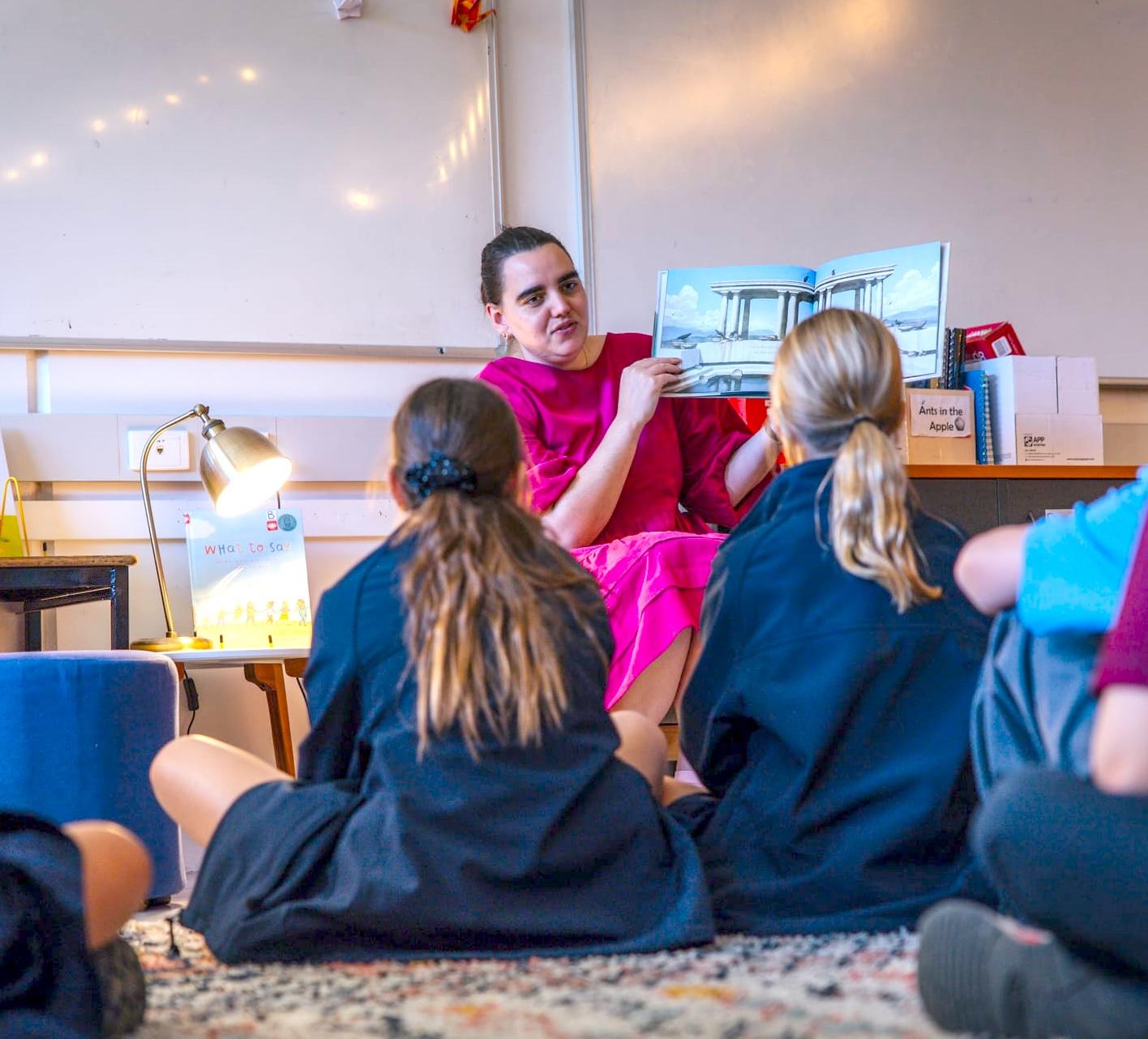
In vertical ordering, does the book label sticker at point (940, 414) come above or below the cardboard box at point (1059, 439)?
above

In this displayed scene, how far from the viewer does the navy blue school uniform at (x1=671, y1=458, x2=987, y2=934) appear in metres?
1.45

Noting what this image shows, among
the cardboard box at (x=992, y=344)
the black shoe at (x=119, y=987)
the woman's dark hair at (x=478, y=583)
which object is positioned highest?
the cardboard box at (x=992, y=344)

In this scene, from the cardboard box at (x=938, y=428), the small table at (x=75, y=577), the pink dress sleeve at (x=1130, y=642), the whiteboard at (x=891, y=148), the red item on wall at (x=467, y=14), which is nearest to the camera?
the pink dress sleeve at (x=1130, y=642)

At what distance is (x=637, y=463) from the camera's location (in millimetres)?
2473

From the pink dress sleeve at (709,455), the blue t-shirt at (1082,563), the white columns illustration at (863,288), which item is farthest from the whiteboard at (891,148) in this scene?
the blue t-shirt at (1082,563)

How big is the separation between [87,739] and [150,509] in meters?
0.68

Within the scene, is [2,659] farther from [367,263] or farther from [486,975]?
[367,263]

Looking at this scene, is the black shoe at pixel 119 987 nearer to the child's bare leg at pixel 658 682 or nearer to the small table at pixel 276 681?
the child's bare leg at pixel 658 682

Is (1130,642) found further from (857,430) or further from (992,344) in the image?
(992,344)

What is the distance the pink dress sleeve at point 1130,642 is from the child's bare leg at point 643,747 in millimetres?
803

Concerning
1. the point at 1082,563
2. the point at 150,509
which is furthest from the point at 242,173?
the point at 1082,563

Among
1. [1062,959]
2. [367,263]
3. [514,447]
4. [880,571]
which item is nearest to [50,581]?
[367,263]

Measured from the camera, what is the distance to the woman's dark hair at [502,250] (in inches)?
100.0

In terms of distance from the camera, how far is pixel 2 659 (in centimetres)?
200
